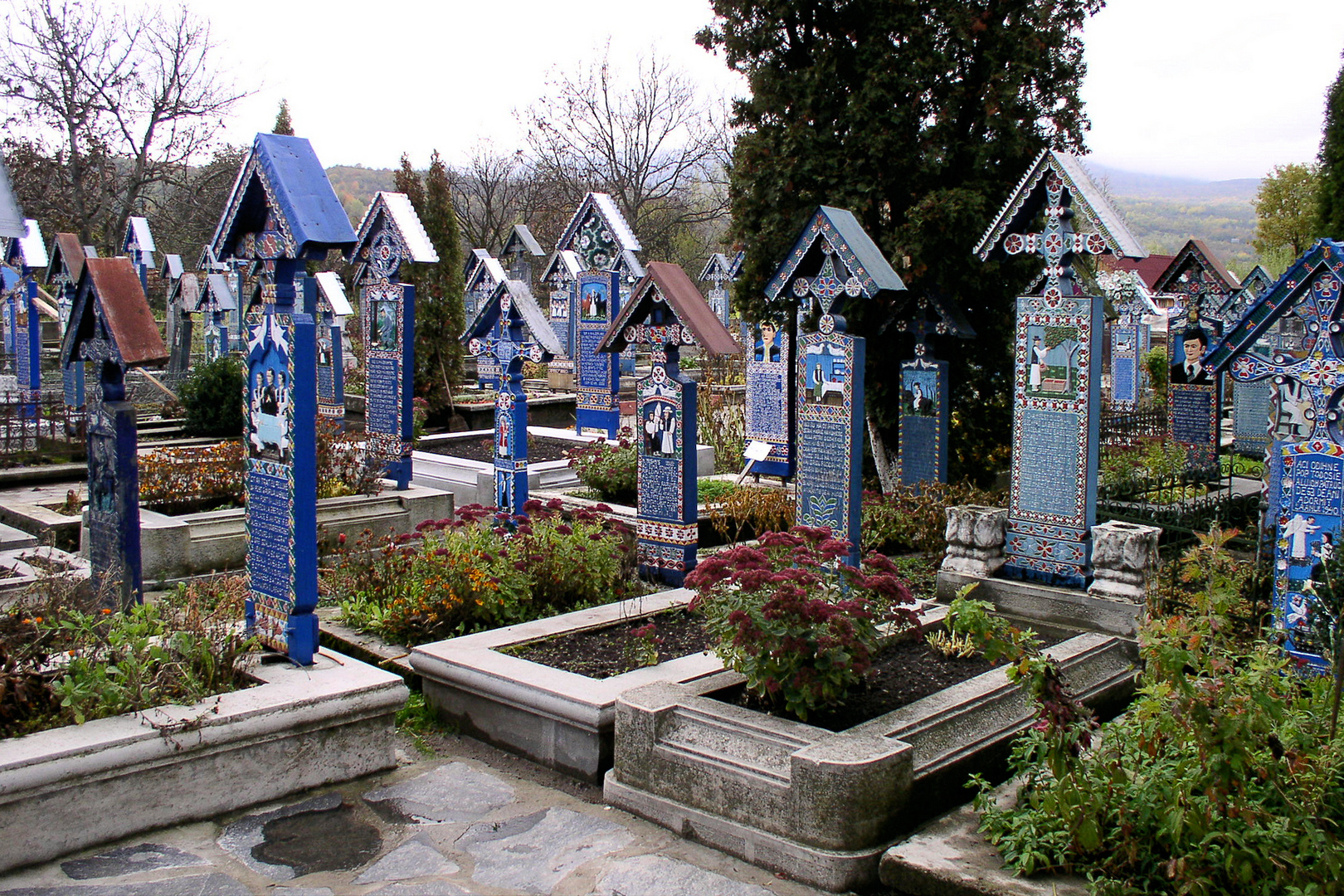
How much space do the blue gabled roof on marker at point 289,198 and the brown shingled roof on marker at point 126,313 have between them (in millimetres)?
708

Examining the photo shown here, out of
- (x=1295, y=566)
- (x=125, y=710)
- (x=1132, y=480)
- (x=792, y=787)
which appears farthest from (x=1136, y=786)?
(x=1132, y=480)

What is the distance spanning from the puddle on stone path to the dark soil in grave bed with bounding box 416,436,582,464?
8.18 m

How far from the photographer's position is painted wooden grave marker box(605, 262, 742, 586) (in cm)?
815

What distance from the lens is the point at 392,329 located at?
11.2 m

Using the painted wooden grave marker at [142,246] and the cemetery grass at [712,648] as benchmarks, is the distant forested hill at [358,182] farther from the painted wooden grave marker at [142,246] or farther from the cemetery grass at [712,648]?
the cemetery grass at [712,648]

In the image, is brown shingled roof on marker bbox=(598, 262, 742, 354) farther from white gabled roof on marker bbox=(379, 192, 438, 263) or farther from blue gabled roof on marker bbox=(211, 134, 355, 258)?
white gabled roof on marker bbox=(379, 192, 438, 263)

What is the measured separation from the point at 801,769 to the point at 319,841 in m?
2.16

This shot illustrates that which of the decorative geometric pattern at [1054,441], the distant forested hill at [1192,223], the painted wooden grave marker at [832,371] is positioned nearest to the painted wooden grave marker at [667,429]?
the painted wooden grave marker at [832,371]

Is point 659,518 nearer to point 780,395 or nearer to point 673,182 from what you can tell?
point 780,395

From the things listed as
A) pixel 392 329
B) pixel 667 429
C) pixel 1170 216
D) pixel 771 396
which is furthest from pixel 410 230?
pixel 1170 216

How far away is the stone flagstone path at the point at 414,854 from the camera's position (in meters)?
4.30

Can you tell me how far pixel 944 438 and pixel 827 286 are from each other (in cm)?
316

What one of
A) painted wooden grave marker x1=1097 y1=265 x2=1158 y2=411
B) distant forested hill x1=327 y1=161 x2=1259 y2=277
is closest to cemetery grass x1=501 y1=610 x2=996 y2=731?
painted wooden grave marker x1=1097 y1=265 x2=1158 y2=411

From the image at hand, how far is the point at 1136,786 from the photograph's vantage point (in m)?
4.14
